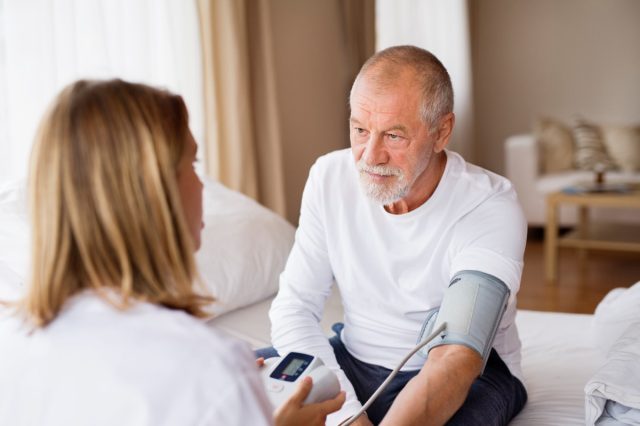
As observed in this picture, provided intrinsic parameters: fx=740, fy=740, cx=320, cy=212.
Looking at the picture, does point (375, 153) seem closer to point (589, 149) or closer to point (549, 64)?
point (589, 149)

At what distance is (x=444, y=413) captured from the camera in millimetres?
1224

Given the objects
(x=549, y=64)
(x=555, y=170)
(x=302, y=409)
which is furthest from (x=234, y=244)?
(x=549, y=64)

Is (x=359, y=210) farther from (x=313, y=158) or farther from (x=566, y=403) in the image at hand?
(x=313, y=158)

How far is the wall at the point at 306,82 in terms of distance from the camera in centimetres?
392

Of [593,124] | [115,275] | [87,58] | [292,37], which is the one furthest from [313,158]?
[115,275]

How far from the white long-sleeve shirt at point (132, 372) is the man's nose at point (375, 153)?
0.77 metres

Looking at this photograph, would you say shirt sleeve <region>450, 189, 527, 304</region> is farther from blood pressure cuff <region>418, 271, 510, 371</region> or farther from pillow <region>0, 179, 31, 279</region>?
pillow <region>0, 179, 31, 279</region>

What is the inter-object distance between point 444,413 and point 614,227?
3.94 meters

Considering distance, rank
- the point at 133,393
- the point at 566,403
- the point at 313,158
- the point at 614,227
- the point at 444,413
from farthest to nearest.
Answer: the point at 614,227 < the point at 313,158 < the point at 566,403 < the point at 444,413 < the point at 133,393

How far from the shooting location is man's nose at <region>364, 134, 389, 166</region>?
1.49 meters

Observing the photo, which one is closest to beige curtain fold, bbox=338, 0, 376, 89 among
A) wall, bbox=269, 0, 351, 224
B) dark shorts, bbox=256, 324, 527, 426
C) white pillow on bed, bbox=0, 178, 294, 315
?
wall, bbox=269, 0, 351, 224

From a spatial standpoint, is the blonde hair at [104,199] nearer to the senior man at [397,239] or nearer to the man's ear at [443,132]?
the senior man at [397,239]

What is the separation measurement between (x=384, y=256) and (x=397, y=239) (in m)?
0.04

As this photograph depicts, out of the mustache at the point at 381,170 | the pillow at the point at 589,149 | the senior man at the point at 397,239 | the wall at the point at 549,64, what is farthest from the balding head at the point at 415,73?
the wall at the point at 549,64
